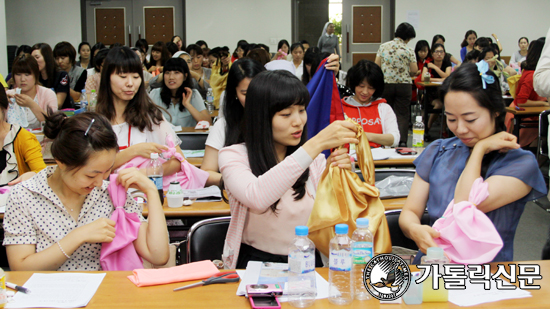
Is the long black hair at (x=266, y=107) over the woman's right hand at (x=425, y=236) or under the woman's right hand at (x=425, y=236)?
over

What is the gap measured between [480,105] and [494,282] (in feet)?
2.14

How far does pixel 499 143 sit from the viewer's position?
1.76m

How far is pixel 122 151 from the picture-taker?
2742 mm

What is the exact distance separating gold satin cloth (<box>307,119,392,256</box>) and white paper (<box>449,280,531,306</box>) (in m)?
0.28

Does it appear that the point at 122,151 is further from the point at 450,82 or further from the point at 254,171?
the point at 450,82

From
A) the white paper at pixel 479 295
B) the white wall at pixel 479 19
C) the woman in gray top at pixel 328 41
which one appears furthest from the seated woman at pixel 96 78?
the white wall at pixel 479 19

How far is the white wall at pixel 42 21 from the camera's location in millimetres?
10969

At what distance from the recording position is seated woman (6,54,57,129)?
14.1 ft

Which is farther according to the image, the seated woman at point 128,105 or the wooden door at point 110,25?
the wooden door at point 110,25

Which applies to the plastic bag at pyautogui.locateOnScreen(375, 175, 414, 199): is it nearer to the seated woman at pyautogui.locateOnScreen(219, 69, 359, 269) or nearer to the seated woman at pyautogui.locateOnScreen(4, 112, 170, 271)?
the seated woman at pyautogui.locateOnScreen(219, 69, 359, 269)

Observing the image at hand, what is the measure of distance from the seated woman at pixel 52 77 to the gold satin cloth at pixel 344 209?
4489 mm

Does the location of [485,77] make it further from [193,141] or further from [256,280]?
[193,141]

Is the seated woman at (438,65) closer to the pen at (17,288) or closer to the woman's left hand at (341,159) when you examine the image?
the woman's left hand at (341,159)

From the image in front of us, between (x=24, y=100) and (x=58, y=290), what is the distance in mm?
3280
